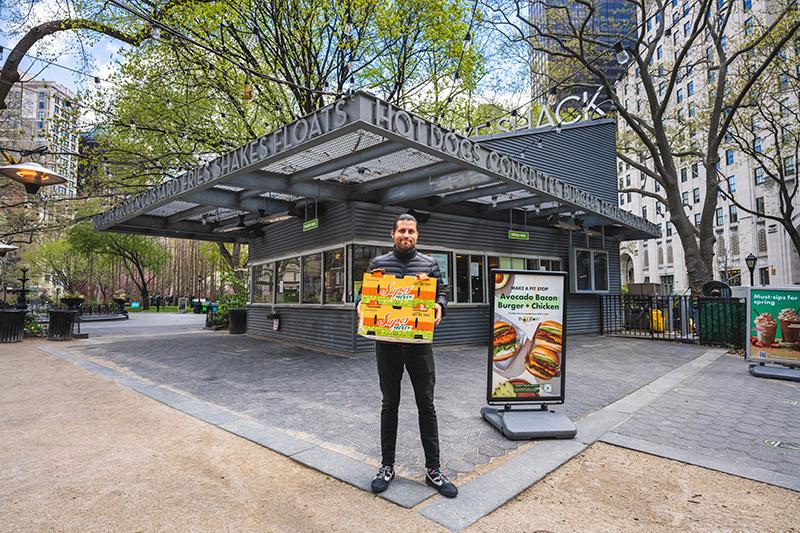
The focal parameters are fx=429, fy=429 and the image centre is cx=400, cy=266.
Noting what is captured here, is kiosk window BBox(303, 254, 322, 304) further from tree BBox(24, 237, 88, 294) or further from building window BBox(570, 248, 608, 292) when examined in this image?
tree BBox(24, 237, 88, 294)

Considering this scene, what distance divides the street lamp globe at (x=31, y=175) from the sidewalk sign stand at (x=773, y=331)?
11.8m

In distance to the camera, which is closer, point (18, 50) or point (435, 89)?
point (18, 50)

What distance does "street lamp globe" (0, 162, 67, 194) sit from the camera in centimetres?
688

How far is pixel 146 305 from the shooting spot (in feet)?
127

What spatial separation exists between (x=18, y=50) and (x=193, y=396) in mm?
10797

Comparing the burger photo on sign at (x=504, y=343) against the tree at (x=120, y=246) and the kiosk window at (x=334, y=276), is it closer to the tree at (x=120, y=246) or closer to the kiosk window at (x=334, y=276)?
the kiosk window at (x=334, y=276)

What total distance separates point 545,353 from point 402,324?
2.23 m

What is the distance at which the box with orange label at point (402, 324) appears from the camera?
2842 mm

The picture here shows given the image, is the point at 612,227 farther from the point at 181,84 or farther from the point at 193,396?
the point at 181,84

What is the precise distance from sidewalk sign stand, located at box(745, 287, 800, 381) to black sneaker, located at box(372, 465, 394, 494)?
280 inches

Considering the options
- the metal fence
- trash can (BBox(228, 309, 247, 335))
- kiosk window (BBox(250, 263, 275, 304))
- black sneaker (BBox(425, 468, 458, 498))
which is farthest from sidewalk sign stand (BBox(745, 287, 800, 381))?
trash can (BBox(228, 309, 247, 335))

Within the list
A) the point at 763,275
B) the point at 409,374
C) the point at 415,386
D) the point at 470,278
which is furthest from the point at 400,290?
the point at 763,275

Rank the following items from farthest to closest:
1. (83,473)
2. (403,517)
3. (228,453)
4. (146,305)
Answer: (146,305)
(228,453)
(83,473)
(403,517)

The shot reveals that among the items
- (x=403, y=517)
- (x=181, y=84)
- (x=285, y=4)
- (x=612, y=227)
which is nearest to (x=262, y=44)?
(x=285, y=4)
